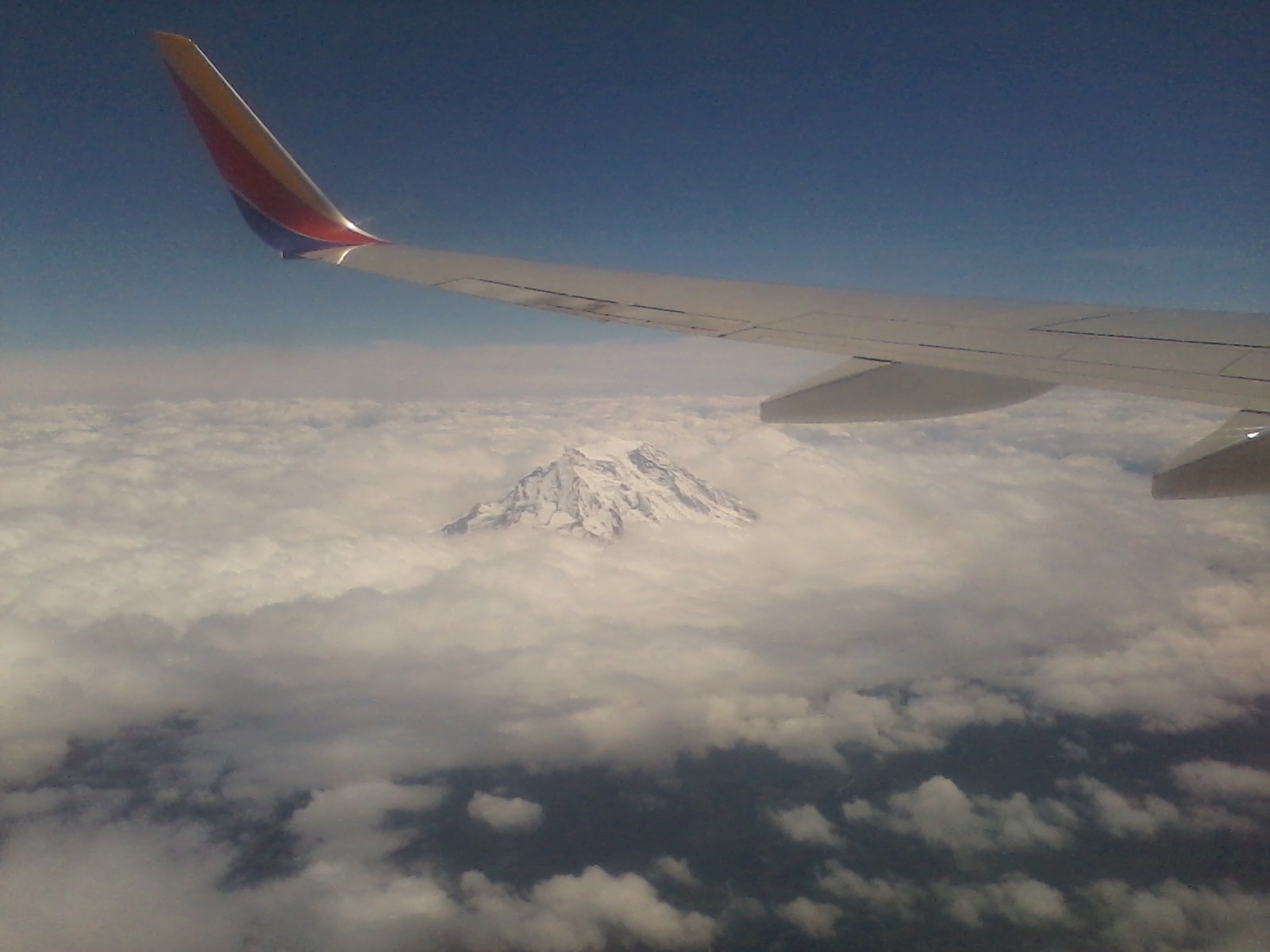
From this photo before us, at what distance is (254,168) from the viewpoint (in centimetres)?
394

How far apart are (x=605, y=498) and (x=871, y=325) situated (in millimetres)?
A: 149508

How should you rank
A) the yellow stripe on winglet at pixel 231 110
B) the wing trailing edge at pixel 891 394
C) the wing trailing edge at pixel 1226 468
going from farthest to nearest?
the yellow stripe on winglet at pixel 231 110
the wing trailing edge at pixel 891 394
the wing trailing edge at pixel 1226 468

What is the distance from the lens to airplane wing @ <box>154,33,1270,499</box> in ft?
6.69

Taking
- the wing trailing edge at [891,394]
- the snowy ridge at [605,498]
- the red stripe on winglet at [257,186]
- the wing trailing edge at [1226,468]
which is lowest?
the snowy ridge at [605,498]

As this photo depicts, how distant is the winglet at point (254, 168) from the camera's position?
3549mm

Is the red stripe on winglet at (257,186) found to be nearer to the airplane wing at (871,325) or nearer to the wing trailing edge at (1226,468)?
the airplane wing at (871,325)

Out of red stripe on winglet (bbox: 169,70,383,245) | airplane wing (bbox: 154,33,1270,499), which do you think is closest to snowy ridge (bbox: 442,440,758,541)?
red stripe on winglet (bbox: 169,70,383,245)

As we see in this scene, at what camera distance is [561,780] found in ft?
139

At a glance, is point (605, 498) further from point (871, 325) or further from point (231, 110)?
point (871, 325)

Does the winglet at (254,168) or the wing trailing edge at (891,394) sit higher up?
the winglet at (254,168)

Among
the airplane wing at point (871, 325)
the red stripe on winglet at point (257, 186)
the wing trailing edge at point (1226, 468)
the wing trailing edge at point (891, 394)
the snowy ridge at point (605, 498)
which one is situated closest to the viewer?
the wing trailing edge at point (1226, 468)

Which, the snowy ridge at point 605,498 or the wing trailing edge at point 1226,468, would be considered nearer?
the wing trailing edge at point 1226,468

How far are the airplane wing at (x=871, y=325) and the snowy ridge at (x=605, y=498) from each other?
13067 centimetres

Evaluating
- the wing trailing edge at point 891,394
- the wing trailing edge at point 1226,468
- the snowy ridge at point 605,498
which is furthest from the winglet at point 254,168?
the snowy ridge at point 605,498
